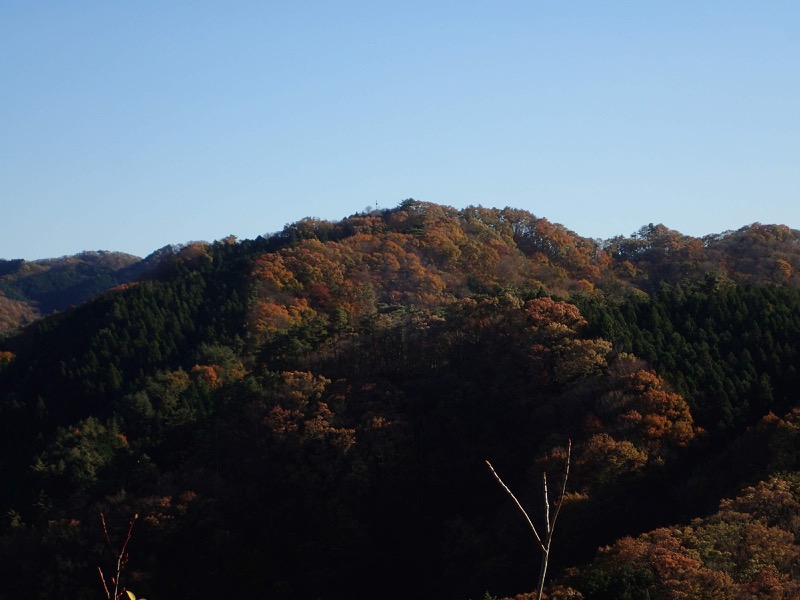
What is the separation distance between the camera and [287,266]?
6088 centimetres

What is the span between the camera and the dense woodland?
25.0 metres

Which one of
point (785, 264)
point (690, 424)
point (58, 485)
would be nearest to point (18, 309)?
point (58, 485)

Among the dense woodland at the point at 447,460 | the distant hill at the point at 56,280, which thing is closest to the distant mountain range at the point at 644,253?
the dense woodland at the point at 447,460

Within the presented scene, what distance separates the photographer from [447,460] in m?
32.6

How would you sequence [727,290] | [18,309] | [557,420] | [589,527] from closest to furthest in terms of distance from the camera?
[589,527] → [557,420] → [727,290] → [18,309]

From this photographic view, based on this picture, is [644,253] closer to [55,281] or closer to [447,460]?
[447,460]

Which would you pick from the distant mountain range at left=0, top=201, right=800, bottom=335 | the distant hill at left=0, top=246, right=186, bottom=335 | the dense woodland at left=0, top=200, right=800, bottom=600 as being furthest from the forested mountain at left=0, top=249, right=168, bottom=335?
the dense woodland at left=0, top=200, right=800, bottom=600

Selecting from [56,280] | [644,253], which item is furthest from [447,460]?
[56,280]

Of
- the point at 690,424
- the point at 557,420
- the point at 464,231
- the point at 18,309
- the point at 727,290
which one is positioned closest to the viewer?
the point at 690,424

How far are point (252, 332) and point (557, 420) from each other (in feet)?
84.7

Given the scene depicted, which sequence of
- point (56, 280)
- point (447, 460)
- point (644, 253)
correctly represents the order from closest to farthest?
point (447, 460), point (644, 253), point (56, 280)

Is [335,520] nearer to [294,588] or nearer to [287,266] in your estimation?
[294,588]

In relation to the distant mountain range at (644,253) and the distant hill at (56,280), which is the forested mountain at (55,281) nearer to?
the distant hill at (56,280)

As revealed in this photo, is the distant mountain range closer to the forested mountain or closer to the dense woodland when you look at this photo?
the dense woodland
